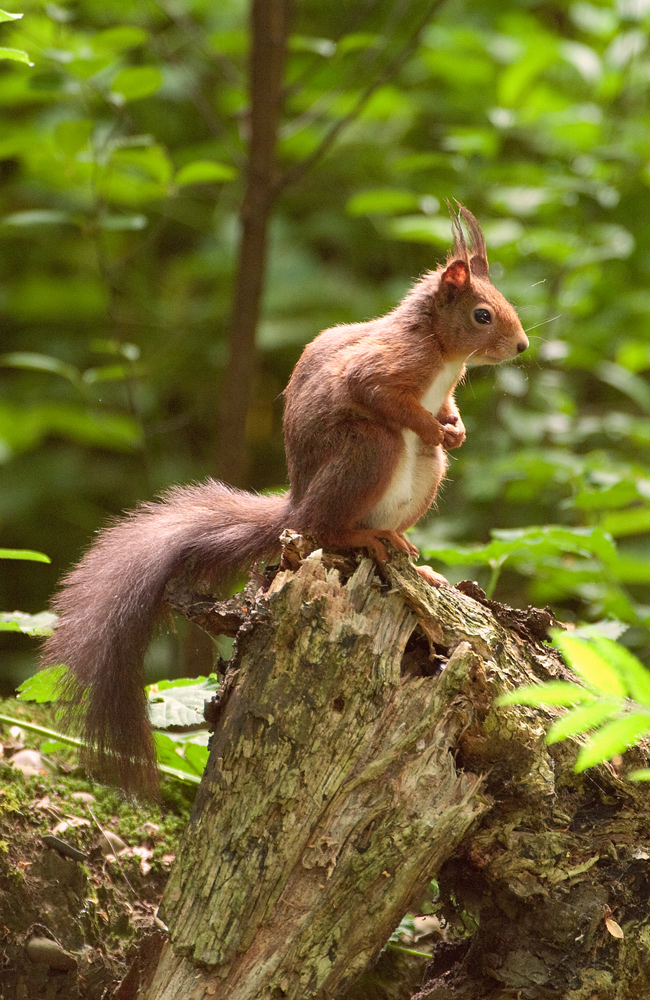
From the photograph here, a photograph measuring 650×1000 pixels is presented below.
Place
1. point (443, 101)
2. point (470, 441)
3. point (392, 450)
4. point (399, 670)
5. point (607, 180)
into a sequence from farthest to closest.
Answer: point (443, 101) → point (470, 441) → point (607, 180) → point (392, 450) → point (399, 670)

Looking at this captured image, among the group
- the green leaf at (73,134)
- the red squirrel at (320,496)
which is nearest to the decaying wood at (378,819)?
→ the red squirrel at (320,496)

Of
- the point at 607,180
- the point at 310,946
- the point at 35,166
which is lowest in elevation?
the point at 310,946

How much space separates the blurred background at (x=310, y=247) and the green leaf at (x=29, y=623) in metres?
0.48

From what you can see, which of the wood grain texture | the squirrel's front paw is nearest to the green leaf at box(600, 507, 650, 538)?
the squirrel's front paw

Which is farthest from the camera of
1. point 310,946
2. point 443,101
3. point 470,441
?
point 443,101

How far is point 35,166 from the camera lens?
13.6 ft

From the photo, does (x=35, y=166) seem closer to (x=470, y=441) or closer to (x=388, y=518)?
(x=470, y=441)

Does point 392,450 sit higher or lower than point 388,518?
higher

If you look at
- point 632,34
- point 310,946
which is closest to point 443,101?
point 632,34

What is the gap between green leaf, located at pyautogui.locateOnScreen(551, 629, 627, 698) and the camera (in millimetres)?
979

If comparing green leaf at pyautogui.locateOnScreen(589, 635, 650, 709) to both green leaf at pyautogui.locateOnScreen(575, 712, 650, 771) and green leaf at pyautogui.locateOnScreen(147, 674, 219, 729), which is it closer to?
green leaf at pyautogui.locateOnScreen(575, 712, 650, 771)

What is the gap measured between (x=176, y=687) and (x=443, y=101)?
13.2ft

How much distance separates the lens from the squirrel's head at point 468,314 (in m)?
2.04

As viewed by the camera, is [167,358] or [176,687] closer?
[176,687]
